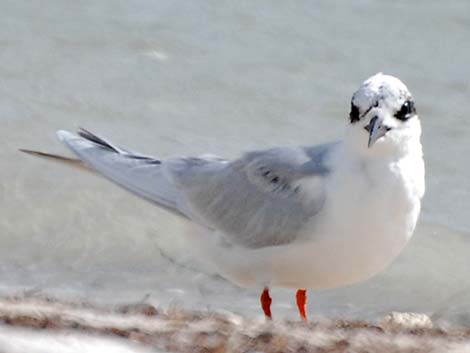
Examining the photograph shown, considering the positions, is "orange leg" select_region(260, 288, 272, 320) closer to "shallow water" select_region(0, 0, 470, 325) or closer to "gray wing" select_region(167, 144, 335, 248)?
"gray wing" select_region(167, 144, 335, 248)

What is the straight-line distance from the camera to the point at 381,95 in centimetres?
493

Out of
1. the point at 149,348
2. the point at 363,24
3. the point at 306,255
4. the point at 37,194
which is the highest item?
the point at 363,24

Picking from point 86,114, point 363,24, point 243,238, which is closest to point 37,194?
point 86,114

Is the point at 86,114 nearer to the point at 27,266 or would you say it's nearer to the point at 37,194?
the point at 37,194

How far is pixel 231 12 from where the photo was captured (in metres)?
9.94

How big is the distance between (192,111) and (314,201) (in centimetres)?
350

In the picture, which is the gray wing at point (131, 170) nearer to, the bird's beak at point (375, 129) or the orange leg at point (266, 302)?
the orange leg at point (266, 302)

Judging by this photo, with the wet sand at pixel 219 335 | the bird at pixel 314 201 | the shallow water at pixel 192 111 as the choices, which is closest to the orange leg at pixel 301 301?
the bird at pixel 314 201

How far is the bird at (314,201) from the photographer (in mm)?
4945

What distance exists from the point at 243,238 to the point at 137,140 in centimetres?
265

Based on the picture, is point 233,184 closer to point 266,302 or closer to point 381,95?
point 266,302

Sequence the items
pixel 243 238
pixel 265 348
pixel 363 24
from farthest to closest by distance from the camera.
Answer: pixel 363 24 → pixel 243 238 → pixel 265 348

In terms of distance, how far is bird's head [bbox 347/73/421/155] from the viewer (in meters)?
4.91

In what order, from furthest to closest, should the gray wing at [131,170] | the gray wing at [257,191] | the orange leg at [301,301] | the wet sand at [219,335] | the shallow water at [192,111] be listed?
the shallow water at [192,111] → the gray wing at [131,170] → the orange leg at [301,301] → the gray wing at [257,191] → the wet sand at [219,335]
